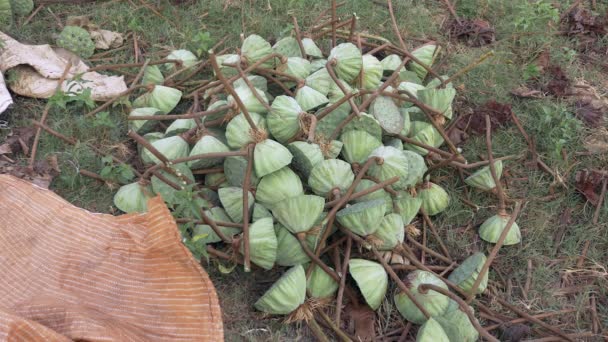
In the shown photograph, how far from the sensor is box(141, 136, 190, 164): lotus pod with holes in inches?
95.7

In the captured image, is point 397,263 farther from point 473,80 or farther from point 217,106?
point 473,80

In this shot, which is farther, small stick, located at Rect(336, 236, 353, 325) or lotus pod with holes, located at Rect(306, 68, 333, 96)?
lotus pod with holes, located at Rect(306, 68, 333, 96)

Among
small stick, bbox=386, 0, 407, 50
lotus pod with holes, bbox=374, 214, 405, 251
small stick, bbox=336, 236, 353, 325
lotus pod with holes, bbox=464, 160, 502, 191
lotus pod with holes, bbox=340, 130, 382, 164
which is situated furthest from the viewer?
small stick, bbox=386, 0, 407, 50

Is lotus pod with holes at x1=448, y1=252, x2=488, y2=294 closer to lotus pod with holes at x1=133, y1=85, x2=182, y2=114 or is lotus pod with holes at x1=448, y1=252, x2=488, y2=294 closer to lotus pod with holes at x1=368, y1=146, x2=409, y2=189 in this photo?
lotus pod with holes at x1=368, y1=146, x2=409, y2=189

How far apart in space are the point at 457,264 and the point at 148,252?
129cm

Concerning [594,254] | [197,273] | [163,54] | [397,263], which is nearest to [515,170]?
[594,254]

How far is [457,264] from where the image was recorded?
2.57 metres

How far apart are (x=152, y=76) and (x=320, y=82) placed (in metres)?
0.84

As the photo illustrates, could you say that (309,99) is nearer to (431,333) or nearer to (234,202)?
(234,202)

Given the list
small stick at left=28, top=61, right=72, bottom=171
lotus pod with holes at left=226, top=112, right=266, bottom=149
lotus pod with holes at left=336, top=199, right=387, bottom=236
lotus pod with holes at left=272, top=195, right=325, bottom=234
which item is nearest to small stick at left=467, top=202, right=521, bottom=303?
lotus pod with holes at left=336, top=199, right=387, bottom=236

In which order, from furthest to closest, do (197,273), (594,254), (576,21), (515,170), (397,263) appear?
(576,21), (515,170), (594,254), (397,263), (197,273)

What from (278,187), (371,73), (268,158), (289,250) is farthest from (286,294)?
(371,73)

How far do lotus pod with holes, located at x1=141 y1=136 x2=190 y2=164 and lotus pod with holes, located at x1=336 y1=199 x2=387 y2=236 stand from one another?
691mm

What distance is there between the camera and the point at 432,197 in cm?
263
